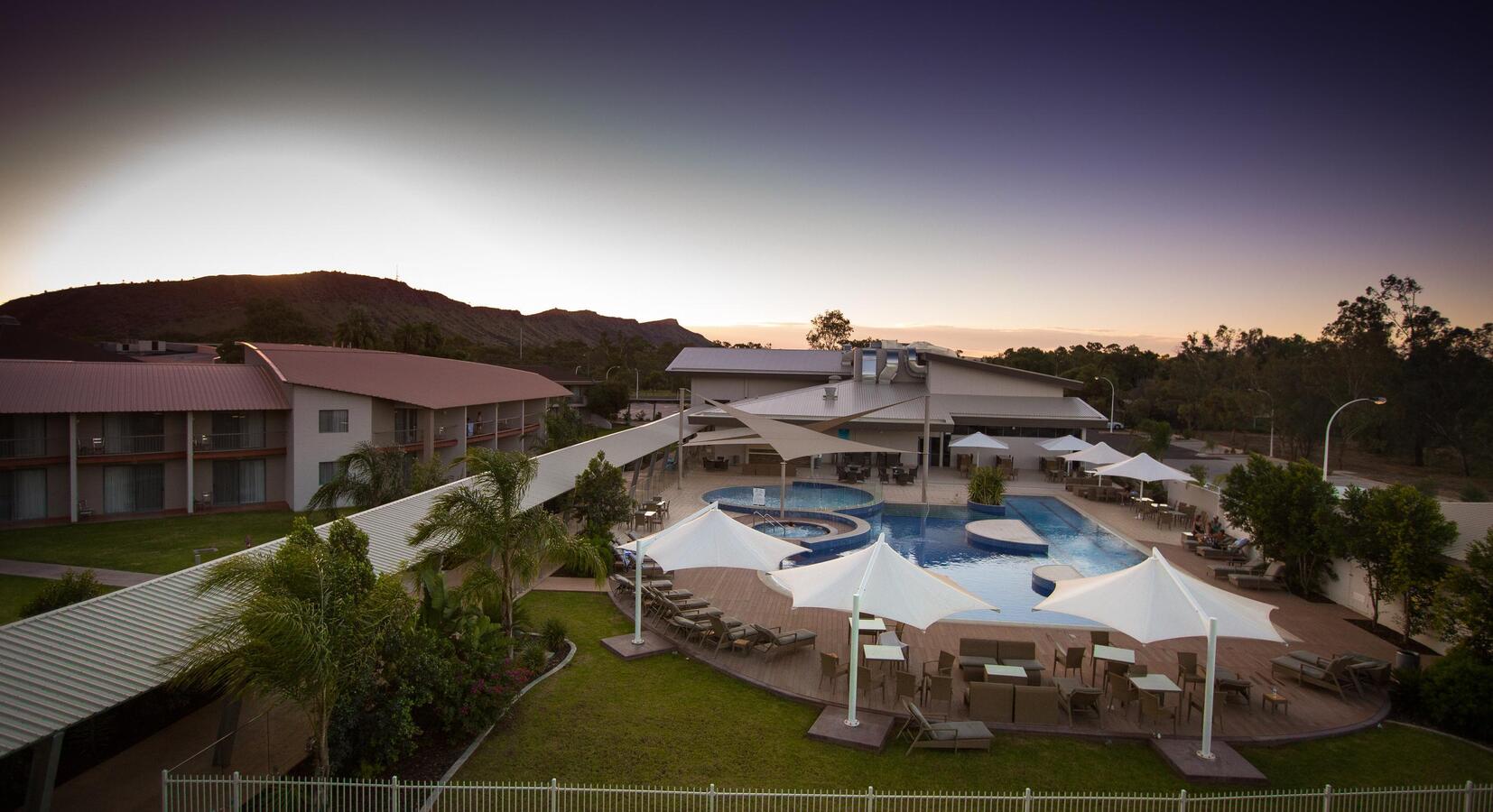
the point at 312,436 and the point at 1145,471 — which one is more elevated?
the point at 1145,471

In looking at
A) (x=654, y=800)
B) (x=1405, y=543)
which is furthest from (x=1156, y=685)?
(x=654, y=800)

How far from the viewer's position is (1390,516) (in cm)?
1294

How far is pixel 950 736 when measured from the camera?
9.35 metres

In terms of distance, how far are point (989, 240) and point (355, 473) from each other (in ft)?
106

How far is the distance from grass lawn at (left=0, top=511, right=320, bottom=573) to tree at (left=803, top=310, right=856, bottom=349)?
278 ft

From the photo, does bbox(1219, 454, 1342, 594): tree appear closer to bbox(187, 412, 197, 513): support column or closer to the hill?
bbox(187, 412, 197, 513): support column

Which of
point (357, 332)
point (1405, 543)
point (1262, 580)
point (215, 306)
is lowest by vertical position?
point (1262, 580)

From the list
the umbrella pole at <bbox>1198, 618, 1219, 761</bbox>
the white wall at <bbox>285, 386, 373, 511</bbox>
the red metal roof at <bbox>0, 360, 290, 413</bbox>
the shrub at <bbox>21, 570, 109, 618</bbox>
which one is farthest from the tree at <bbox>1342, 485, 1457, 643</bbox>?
the red metal roof at <bbox>0, 360, 290, 413</bbox>

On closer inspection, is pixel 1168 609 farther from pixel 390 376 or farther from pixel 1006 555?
pixel 390 376

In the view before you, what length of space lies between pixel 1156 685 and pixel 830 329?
96.2 m

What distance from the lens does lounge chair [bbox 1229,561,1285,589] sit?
1741cm

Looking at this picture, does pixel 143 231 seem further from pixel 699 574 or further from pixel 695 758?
pixel 695 758

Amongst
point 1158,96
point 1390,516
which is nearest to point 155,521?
point 1390,516

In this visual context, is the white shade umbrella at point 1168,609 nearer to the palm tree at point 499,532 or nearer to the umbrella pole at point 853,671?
the umbrella pole at point 853,671
